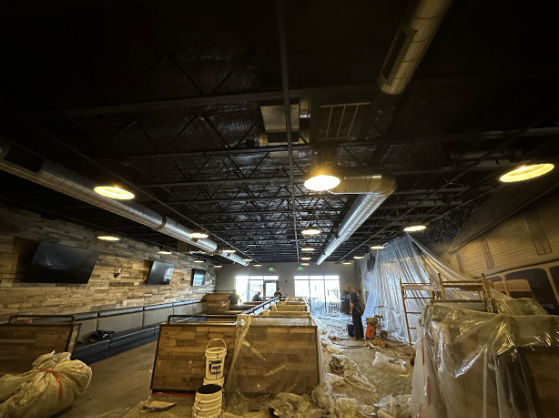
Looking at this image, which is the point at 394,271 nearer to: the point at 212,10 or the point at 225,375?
the point at 225,375

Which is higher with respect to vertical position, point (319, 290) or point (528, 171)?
point (528, 171)

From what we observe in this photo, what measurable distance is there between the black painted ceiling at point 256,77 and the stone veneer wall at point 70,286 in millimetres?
2797

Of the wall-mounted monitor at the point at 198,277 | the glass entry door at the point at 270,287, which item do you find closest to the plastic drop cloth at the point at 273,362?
the wall-mounted monitor at the point at 198,277

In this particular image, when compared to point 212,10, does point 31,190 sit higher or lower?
lower

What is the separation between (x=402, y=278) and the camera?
307 inches

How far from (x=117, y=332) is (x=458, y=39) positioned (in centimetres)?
920

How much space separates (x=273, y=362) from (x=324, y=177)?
2.63 meters

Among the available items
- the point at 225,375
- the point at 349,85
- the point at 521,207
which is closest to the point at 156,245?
the point at 225,375

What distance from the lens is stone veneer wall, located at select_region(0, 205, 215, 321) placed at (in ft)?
15.3

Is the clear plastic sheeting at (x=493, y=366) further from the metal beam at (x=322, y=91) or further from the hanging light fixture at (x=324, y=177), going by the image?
the metal beam at (x=322, y=91)

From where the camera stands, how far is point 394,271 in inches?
332

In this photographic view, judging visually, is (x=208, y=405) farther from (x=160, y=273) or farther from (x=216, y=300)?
(x=216, y=300)

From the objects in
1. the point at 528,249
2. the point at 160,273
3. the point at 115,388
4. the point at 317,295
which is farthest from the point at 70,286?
the point at 317,295

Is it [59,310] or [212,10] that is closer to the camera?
[212,10]
